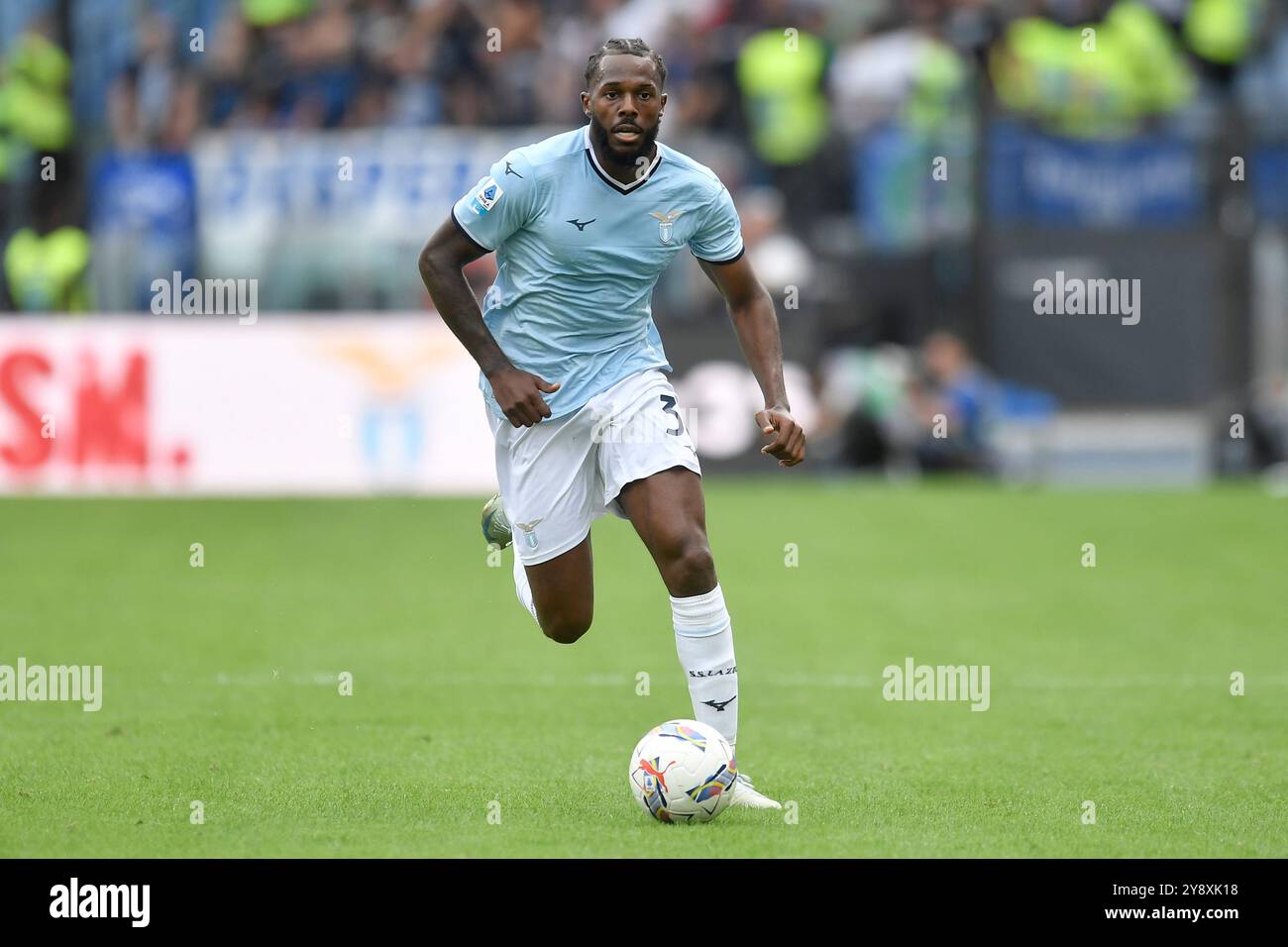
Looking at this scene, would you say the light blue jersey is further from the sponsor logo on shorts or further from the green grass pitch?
the green grass pitch

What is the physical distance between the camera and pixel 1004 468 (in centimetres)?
1934

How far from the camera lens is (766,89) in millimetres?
20938

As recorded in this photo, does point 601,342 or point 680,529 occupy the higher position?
point 601,342

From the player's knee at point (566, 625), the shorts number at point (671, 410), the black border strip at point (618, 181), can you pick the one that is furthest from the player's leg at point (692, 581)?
the black border strip at point (618, 181)

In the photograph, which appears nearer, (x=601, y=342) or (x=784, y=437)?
(x=784, y=437)

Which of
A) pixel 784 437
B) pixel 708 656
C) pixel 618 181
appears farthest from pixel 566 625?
pixel 618 181

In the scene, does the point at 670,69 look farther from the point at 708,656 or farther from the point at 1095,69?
the point at 708,656

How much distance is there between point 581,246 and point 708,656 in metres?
1.41

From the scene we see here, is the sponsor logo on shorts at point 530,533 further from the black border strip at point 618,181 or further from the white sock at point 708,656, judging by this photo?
the black border strip at point 618,181

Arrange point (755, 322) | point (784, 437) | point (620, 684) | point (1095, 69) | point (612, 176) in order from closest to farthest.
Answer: point (784, 437) < point (612, 176) < point (755, 322) < point (620, 684) < point (1095, 69)

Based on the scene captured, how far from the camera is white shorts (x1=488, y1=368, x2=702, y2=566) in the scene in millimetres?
6836

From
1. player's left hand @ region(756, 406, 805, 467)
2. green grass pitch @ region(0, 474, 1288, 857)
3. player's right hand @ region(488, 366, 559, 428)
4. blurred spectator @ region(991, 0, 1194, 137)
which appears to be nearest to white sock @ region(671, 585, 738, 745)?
green grass pitch @ region(0, 474, 1288, 857)

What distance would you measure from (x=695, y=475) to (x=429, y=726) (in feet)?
6.39

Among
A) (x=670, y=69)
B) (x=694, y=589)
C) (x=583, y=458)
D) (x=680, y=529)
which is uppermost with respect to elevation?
(x=670, y=69)
